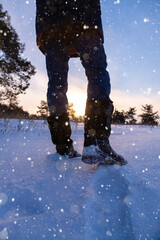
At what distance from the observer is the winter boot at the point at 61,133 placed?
107 centimetres

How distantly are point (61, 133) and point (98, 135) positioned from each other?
1.02ft

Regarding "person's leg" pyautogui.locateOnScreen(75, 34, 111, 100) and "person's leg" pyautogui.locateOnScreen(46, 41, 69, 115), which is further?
"person's leg" pyautogui.locateOnScreen(46, 41, 69, 115)

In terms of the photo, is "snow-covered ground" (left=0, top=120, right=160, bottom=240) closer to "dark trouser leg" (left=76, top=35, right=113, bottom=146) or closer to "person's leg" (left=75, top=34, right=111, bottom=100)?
"dark trouser leg" (left=76, top=35, right=113, bottom=146)

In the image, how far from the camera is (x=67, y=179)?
24.9 inches

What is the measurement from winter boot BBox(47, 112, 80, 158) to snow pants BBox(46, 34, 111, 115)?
0.06 metres

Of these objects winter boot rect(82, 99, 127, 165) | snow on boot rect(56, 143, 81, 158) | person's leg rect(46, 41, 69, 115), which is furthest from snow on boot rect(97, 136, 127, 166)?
person's leg rect(46, 41, 69, 115)

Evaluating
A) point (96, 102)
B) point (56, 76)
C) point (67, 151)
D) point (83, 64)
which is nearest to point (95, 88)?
point (96, 102)

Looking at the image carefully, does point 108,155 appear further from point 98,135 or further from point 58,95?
point 58,95

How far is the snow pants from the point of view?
1034 mm

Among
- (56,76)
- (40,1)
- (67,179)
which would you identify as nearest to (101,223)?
(67,179)

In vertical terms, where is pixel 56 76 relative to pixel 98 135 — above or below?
above

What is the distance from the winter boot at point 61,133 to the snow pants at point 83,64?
6 cm

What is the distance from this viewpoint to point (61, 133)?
3.66 ft

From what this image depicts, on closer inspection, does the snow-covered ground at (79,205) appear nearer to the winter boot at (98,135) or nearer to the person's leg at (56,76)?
the winter boot at (98,135)
